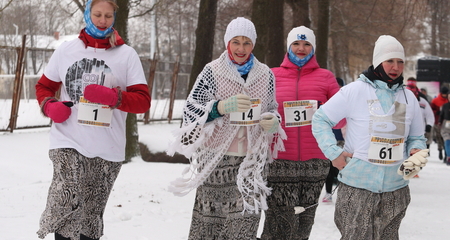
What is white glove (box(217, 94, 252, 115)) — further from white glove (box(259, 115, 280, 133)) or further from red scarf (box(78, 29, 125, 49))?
red scarf (box(78, 29, 125, 49))

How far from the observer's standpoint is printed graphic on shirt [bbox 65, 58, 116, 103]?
4.38 m

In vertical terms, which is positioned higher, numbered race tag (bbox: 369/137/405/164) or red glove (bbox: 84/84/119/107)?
red glove (bbox: 84/84/119/107)

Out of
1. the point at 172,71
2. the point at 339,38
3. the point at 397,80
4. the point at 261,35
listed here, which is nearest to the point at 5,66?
the point at 261,35

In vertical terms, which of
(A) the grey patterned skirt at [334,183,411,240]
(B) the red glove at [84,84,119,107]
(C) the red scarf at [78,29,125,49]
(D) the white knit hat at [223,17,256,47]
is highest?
(D) the white knit hat at [223,17,256,47]

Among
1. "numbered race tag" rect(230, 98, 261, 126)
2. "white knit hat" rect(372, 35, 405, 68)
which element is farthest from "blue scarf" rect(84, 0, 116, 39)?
"white knit hat" rect(372, 35, 405, 68)

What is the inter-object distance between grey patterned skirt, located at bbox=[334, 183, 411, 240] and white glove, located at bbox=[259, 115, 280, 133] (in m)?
0.88

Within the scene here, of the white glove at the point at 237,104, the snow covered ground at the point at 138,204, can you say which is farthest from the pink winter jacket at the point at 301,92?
the snow covered ground at the point at 138,204

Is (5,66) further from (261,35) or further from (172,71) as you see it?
(172,71)

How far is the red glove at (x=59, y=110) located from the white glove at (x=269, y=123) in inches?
58.6

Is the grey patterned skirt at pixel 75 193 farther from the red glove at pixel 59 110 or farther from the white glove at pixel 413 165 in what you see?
the white glove at pixel 413 165

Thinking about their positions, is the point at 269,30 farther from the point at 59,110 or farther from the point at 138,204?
the point at 59,110

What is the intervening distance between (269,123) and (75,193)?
5.16ft

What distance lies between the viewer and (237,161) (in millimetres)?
4930

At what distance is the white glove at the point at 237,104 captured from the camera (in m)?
4.60
